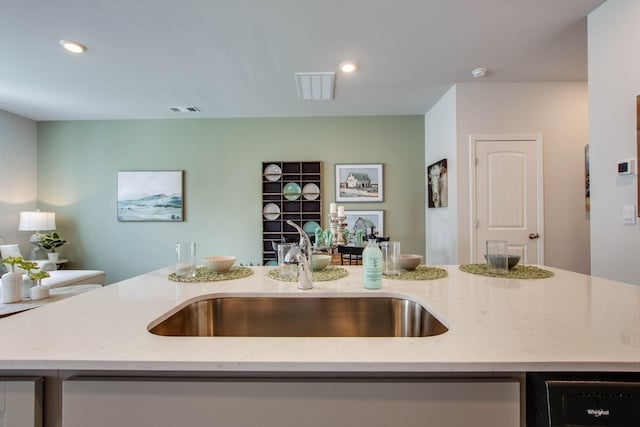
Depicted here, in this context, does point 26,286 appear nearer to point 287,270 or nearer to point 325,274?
point 287,270

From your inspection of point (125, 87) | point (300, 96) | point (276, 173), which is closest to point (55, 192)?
point (125, 87)

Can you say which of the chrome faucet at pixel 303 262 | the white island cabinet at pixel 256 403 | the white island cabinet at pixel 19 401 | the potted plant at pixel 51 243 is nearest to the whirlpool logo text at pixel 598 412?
the white island cabinet at pixel 256 403

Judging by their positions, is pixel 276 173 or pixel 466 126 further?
pixel 276 173

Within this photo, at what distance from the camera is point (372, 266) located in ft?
3.85

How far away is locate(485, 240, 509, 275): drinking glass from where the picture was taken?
4.60 ft

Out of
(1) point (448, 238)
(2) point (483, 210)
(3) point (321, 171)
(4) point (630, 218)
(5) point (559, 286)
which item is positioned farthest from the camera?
(3) point (321, 171)

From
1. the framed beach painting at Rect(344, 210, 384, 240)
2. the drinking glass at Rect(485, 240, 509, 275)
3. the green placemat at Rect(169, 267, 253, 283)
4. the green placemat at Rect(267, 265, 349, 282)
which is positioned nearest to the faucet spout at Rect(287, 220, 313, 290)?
the green placemat at Rect(267, 265, 349, 282)

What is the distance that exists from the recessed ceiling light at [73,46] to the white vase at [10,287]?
1.85 metres

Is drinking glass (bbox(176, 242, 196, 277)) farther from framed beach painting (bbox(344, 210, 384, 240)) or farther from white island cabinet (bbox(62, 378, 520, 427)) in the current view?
framed beach painting (bbox(344, 210, 384, 240))

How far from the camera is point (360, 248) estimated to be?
10.5 ft

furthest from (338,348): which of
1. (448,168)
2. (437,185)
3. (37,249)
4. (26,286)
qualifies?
(37,249)

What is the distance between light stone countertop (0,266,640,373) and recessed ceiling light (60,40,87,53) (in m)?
2.44

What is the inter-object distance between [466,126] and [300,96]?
1924mm

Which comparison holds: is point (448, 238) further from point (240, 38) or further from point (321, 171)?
point (240, 38)
